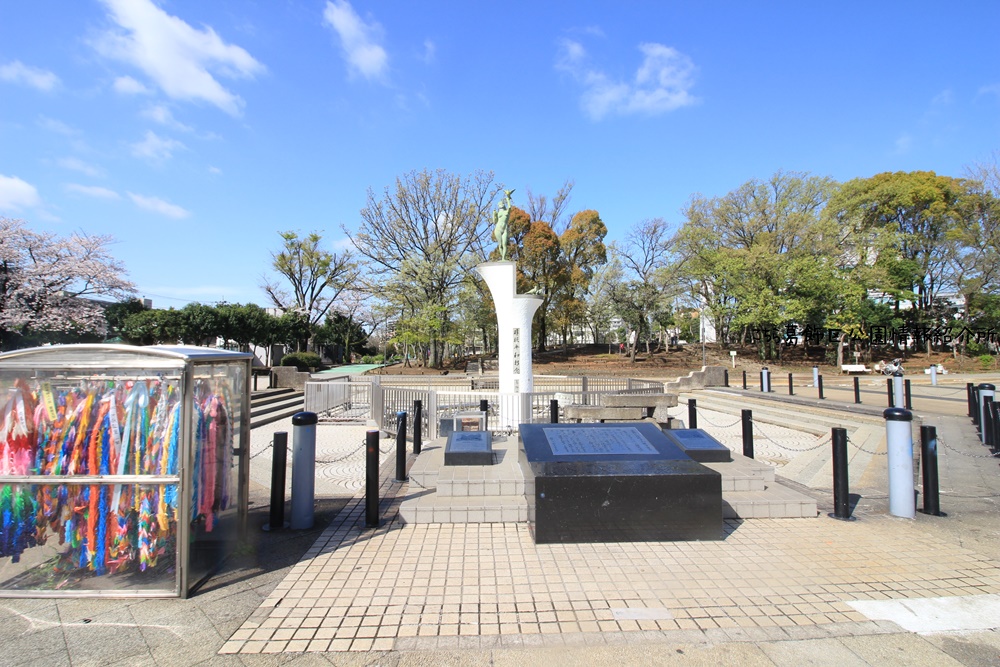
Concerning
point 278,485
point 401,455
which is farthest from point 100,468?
point 401,455

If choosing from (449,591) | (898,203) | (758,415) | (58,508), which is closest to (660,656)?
(449,591)

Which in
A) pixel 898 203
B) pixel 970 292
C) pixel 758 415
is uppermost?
pixel 898 203

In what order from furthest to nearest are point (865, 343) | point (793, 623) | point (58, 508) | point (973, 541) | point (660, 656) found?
point (865, 343), point (973, 541), point (58, 508), point (793, 623), point (660, 656)

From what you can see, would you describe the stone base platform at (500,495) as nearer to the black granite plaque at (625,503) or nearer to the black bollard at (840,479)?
the black bollard at (840,479)

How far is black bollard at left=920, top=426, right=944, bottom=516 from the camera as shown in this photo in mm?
5821

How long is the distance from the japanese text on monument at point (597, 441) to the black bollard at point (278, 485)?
3125mm

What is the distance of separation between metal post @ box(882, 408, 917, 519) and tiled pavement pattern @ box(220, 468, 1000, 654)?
0.27 m

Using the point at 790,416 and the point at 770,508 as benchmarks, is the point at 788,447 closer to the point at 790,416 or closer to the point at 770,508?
the point at 790,416

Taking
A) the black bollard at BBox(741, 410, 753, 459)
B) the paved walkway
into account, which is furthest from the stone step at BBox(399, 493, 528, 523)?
the black bollard at BBox(741, 410, 753, 459)

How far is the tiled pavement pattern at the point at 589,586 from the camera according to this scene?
342 centimetres

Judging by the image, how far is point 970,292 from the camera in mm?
38250

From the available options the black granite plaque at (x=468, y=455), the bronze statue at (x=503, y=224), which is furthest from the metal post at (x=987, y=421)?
the bronze statue at (x=503, y=224)

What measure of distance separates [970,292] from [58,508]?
173ft

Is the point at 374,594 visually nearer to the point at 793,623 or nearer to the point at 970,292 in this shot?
the point at 793,623
